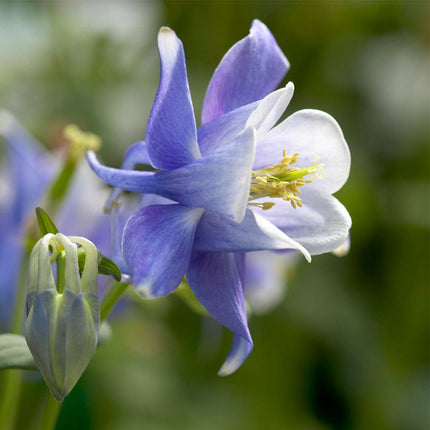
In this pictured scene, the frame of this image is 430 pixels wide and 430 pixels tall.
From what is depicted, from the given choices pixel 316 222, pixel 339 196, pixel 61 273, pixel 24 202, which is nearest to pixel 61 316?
pixel 61 273

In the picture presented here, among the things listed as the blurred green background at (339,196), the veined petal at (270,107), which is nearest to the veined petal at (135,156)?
the veined petal at (270,107)

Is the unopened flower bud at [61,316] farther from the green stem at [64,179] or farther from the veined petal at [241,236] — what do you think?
the green stem at [64,179]

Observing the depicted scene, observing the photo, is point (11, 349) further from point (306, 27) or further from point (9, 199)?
point (306, 27)

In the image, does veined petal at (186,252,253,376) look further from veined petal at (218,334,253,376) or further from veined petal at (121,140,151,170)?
veined petal at (121,140,151,170)

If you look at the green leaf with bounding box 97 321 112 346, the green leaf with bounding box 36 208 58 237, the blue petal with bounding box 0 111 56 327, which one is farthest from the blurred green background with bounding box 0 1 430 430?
the green leaf with bounding box 36 208 58 237

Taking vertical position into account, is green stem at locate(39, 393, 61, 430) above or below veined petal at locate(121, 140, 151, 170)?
below

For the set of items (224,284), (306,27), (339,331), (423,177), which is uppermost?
(224,284)

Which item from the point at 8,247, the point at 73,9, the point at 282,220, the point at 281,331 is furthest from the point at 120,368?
the point at 282,220
